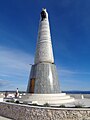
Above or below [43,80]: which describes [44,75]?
above

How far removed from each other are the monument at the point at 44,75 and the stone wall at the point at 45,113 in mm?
3844

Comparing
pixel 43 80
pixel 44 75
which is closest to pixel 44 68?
pixel 44 75

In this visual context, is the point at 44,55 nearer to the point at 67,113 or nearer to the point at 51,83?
the point at 51,83

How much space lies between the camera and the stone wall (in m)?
8.45

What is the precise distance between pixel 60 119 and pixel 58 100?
5.86m

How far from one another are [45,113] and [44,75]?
7.78 metres

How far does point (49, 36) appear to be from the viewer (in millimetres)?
18828

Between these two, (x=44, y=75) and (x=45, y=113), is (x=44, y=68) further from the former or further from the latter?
(x=45, y=113)

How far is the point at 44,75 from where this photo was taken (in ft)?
55.1

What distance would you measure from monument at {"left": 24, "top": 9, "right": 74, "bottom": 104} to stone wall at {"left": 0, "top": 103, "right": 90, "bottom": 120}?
3.84 meters

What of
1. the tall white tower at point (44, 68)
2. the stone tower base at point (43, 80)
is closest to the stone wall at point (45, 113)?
the stone tower base at point (43, 80)

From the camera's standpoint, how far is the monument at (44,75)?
15188 mm

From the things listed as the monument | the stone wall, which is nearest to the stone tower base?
the monument

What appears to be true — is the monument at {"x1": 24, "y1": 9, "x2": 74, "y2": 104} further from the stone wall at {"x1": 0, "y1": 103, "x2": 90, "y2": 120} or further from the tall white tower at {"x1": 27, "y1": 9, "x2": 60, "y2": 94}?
the stone wall at {"x1": 0, "y1": 103, "x2": 90, "y2": 120}
